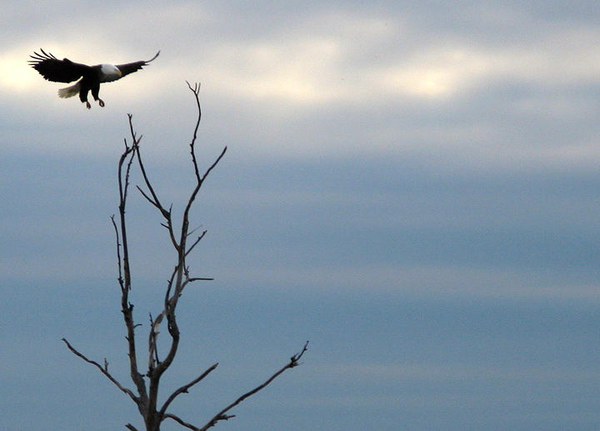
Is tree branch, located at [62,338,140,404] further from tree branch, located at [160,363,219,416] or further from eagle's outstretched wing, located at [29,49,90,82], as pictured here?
eagle's outstretched wing, located at [29,49,90,82]

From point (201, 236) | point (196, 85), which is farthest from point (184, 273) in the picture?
point (196, 85)

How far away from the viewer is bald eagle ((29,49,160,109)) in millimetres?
12117

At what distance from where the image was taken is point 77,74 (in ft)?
40.4

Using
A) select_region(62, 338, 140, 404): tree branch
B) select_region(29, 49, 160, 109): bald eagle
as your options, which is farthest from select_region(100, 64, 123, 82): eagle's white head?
select_region(62, 338, 140, 404): tree branch

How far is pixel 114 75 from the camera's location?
1206 centimetres

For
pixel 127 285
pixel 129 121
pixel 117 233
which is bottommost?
pixel 127 285

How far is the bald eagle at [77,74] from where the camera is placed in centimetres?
1212

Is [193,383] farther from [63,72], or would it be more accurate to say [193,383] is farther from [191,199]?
[63,72]

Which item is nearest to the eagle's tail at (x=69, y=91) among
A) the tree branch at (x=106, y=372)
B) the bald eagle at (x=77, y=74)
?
the bald eagle at (x=77, y=74)

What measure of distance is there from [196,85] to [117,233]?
138 centimetres

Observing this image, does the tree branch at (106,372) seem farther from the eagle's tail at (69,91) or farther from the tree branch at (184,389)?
the eagle's tail at (69,91)

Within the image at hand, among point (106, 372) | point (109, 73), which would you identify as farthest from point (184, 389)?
point (109, 73)

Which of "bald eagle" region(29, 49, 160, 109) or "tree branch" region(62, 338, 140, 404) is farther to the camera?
"bald eagle" region(29, 49, 160, 109)

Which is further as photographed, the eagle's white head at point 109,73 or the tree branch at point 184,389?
the eagle's white head at point 109,73
